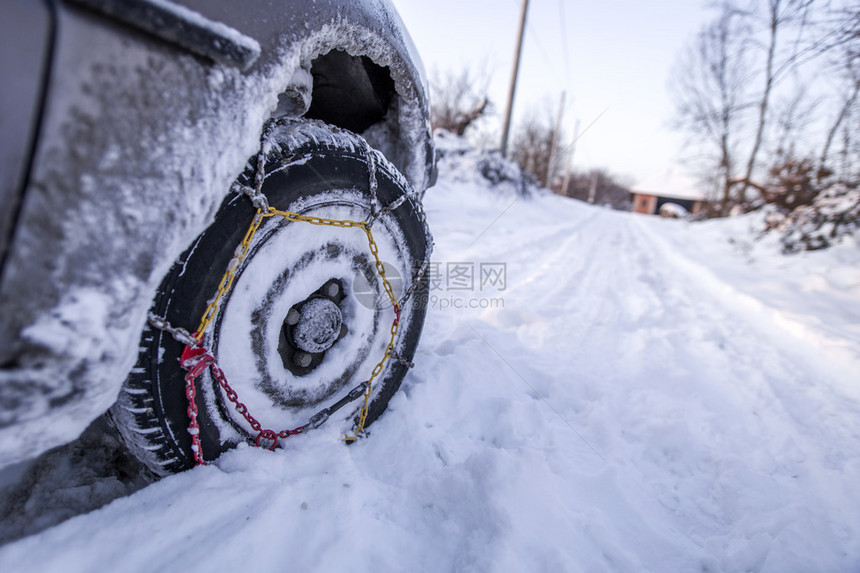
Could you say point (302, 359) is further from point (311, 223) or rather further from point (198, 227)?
point (198, 227)

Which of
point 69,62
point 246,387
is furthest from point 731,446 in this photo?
point 69,62

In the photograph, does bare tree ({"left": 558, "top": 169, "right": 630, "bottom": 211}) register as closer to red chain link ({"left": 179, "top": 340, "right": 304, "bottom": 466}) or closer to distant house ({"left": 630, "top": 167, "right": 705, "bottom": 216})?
distant house ({"left": 630, "top": 167, "right": 705, "bottom": 216})

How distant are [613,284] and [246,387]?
424cm

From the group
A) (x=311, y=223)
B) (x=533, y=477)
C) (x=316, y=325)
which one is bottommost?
(x=533, y=477)

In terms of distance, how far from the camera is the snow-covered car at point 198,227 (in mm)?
545

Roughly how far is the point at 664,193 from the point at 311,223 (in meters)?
51.3

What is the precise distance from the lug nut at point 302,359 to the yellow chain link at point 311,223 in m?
0.24

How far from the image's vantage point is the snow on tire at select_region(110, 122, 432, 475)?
895 millimetres

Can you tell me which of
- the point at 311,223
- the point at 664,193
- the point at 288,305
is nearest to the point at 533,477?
the point at 288,305

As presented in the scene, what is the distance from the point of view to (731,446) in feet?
5.63

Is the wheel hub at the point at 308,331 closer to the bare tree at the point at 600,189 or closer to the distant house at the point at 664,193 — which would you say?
the bare tree at the point at 600,189

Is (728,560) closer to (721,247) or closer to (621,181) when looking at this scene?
(721,247)

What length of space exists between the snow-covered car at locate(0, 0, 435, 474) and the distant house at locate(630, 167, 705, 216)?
1865 inches

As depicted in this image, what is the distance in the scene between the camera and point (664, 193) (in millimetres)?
44500
